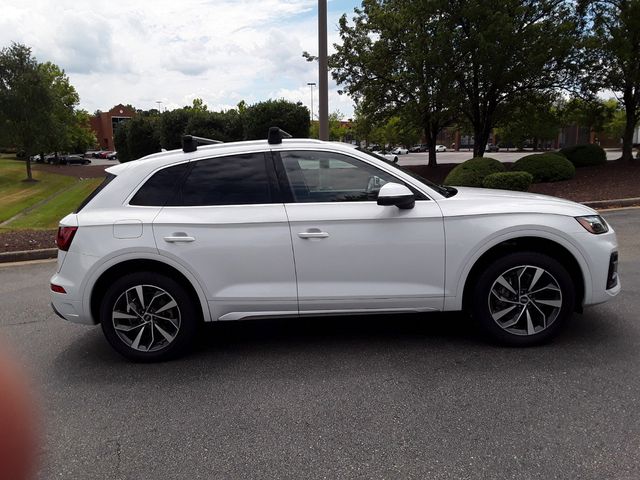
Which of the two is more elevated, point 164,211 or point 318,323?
point 164,211

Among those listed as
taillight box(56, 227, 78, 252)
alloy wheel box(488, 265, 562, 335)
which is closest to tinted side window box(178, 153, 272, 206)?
taillight box(56, 227, 78, 252)

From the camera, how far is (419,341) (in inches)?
167

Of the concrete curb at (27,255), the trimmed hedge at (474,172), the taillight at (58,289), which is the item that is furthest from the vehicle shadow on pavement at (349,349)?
the trimmed hedge at (474,172)

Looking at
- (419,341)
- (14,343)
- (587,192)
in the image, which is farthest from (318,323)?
(587,192)

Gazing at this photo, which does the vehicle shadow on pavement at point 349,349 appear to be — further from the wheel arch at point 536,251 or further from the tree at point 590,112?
the tree at point 590,112

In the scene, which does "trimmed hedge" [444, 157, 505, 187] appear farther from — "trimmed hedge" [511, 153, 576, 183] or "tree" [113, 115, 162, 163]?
"tree" [113, 115, 162, 163]

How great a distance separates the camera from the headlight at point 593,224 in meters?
3.87

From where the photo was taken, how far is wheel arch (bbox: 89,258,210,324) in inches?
153

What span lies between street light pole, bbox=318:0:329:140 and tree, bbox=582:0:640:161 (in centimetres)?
960

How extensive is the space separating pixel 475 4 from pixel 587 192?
20.3 ft

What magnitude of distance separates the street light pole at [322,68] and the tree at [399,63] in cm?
597

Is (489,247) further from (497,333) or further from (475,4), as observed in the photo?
(475,4)

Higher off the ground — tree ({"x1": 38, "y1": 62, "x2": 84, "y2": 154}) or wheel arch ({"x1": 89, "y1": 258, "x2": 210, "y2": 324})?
tree ({"x1": 38, "y1": 62, "x2": 84, "y2": 154})

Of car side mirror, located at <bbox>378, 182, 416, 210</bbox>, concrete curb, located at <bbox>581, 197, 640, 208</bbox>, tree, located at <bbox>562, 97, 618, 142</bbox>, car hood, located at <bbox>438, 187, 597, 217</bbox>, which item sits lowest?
concrete curb, located at <bbox>581, 197, 640, 208</bbox>
